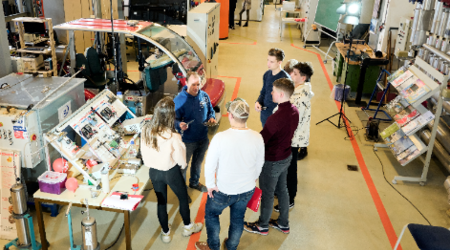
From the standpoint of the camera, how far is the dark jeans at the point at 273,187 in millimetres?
3783

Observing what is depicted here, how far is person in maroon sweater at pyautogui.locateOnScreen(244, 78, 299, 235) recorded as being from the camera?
3.54 m

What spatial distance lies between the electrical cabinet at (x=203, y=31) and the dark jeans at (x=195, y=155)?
9.27 feet

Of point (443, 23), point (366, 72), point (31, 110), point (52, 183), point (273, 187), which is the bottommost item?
point (273, 187)


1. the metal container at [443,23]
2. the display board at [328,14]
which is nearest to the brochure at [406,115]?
the metal container at [443,23]

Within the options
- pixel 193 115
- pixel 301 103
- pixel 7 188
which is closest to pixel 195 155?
pixel 193 115

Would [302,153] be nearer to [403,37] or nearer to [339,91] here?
[339,91]

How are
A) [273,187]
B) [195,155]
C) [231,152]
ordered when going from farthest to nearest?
[195,155], [273,187], [231,152]

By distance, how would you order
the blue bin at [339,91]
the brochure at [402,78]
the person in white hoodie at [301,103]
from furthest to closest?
the blue bin at [339,91] → the brochure at [402,78] → the person in white hoodie at [301,103]

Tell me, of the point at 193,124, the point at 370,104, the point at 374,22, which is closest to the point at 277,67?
the point at 193,124

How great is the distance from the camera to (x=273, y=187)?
12.8ft

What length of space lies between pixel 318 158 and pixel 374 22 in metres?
5.38

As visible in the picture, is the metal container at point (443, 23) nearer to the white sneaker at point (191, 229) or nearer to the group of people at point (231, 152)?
the group of people at point (231, 152)

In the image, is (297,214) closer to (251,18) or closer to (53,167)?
(53,167)

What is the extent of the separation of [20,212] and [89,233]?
880 millimetres
